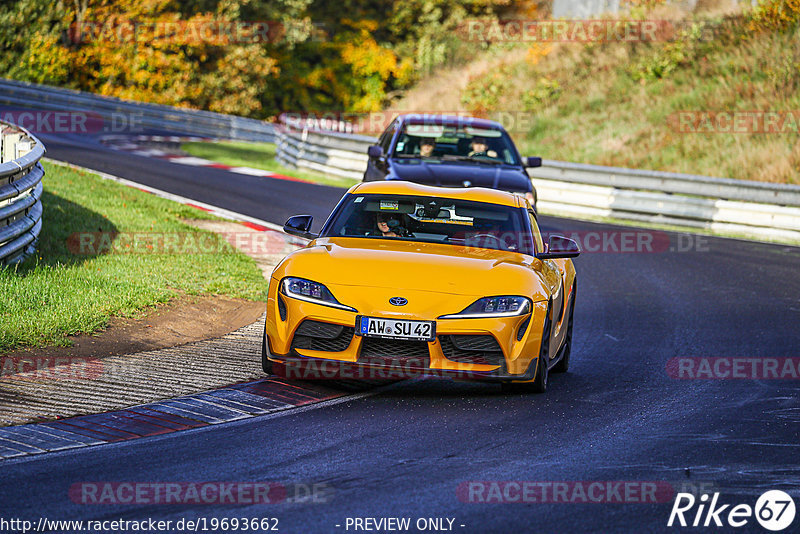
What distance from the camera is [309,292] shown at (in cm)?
823

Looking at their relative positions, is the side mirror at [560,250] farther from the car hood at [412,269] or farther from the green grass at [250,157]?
the green grass at [250,157]

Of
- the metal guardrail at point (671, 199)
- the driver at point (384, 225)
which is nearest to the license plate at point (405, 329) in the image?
the driver at point (384, 225)

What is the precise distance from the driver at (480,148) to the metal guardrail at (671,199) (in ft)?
23.3

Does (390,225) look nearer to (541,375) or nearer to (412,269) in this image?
(412,269)

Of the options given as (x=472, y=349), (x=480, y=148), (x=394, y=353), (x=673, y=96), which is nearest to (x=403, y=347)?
(x=394, y=353)

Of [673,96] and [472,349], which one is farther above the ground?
[673,96]

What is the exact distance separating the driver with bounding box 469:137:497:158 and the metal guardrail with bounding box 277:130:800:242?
7099 mm

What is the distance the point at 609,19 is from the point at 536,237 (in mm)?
29569

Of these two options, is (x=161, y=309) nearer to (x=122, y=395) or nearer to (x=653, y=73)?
(x=122, y=395)

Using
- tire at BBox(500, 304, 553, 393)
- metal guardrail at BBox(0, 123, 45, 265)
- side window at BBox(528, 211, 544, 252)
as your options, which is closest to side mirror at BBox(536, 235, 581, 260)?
side window at BBox(528, 211, 544, 252)

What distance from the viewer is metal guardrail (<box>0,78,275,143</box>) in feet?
125

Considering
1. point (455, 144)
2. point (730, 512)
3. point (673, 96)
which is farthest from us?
point (673, 96)

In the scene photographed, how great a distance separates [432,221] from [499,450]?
318 cm

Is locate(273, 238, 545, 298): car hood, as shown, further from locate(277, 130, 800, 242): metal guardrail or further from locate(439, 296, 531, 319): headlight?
locate(277, 130, 800, 242): metal guardrail
